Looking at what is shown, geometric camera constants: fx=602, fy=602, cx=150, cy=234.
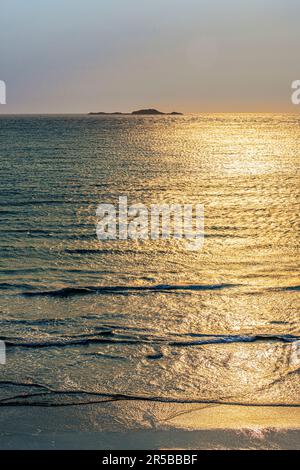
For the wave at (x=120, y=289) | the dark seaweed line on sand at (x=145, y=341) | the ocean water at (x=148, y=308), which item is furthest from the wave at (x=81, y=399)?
the wave at (x=120, y=289)

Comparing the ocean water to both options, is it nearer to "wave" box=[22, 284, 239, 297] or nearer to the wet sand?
"wave" box=[22, 284, 239, 297]

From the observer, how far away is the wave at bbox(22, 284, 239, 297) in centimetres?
1664

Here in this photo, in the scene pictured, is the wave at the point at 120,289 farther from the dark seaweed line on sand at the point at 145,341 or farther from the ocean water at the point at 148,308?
the dark seaweed line on sand at the point at 145,341

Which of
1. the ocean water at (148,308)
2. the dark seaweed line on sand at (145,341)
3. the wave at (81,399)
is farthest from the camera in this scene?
the dark seaweed line on sand at (145,341)

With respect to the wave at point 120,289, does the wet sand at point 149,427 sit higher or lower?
lower

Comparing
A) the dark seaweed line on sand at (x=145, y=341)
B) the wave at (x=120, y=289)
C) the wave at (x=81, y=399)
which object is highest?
the wave at (x=120, y=289)

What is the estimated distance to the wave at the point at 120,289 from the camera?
16.6 m

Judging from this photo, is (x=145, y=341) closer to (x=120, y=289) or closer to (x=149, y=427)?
(x=149, y=427)

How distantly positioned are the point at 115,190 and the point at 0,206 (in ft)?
32.1

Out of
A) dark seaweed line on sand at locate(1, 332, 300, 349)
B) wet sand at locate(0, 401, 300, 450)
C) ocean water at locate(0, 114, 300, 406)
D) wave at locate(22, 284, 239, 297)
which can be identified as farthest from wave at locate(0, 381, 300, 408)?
wave at locate(22, 284, 239, 297)

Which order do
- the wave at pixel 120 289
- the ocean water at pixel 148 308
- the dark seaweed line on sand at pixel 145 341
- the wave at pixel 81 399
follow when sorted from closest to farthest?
the wave at pixel 81 399, the ocean water at pixel 148 308, the dark seaweed line on sand at pixel 145 341, the wave at pixel 120 289

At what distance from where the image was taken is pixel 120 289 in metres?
16.9

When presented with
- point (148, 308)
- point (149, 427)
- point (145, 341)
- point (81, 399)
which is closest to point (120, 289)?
point (148, 308)

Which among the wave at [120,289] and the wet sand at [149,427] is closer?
the wet sand at [149,427]
